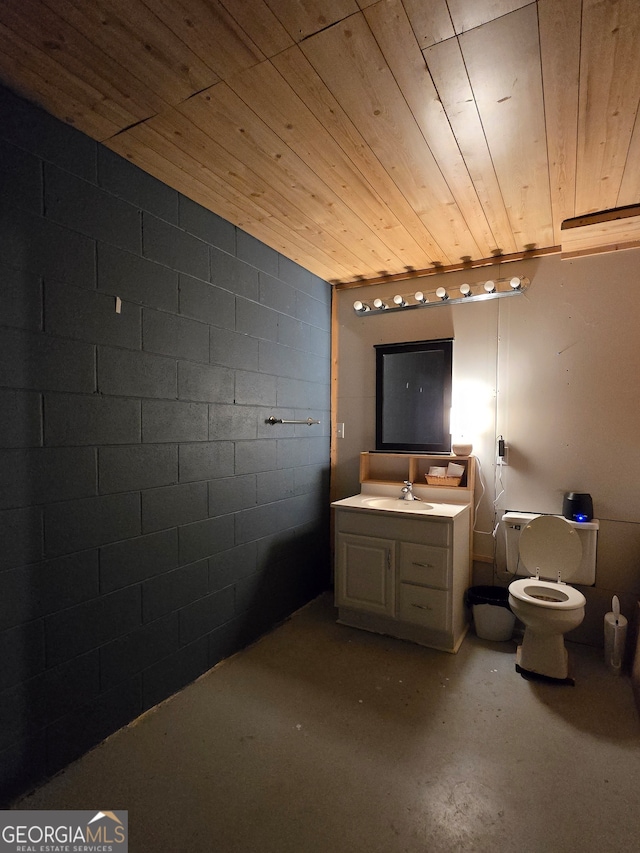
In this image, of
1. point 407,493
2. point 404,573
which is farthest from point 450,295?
point 404,573

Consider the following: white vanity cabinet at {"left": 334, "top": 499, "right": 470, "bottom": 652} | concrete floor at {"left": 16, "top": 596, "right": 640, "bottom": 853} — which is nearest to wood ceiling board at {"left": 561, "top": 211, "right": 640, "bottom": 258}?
white vanity cabinet at {"left": 334, "top": 499, "right": 470, "bottom": 652}

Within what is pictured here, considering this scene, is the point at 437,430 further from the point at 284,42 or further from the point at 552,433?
the point at 284,42

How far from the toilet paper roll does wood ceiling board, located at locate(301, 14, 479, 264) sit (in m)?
2.43

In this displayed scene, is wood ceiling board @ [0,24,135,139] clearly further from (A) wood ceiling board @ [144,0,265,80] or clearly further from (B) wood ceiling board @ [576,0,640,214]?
(B) wood ceiling board @ [576,0,640,214]

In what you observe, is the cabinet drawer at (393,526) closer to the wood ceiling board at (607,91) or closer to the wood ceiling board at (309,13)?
the wood ceiling board at (607,91)

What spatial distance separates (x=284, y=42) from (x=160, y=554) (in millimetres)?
2027

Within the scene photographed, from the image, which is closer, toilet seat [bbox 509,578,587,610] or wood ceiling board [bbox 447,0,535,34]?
wood ceiling board [bbox 447,0,535,34]

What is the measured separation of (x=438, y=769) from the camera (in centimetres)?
169

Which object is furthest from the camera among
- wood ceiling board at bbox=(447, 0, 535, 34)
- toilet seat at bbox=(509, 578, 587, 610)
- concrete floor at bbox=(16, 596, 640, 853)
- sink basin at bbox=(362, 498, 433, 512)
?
sink basin at bbox=(362, 498, 433, 512)

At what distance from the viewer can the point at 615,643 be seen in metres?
2.36

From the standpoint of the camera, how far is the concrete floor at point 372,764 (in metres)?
1.42

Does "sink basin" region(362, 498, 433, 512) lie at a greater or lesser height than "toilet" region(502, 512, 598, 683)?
greater

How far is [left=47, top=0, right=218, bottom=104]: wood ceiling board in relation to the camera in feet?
3.91

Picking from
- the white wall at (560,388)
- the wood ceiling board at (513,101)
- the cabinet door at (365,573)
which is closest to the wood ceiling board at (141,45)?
the wood ceiling board at (513,101)
